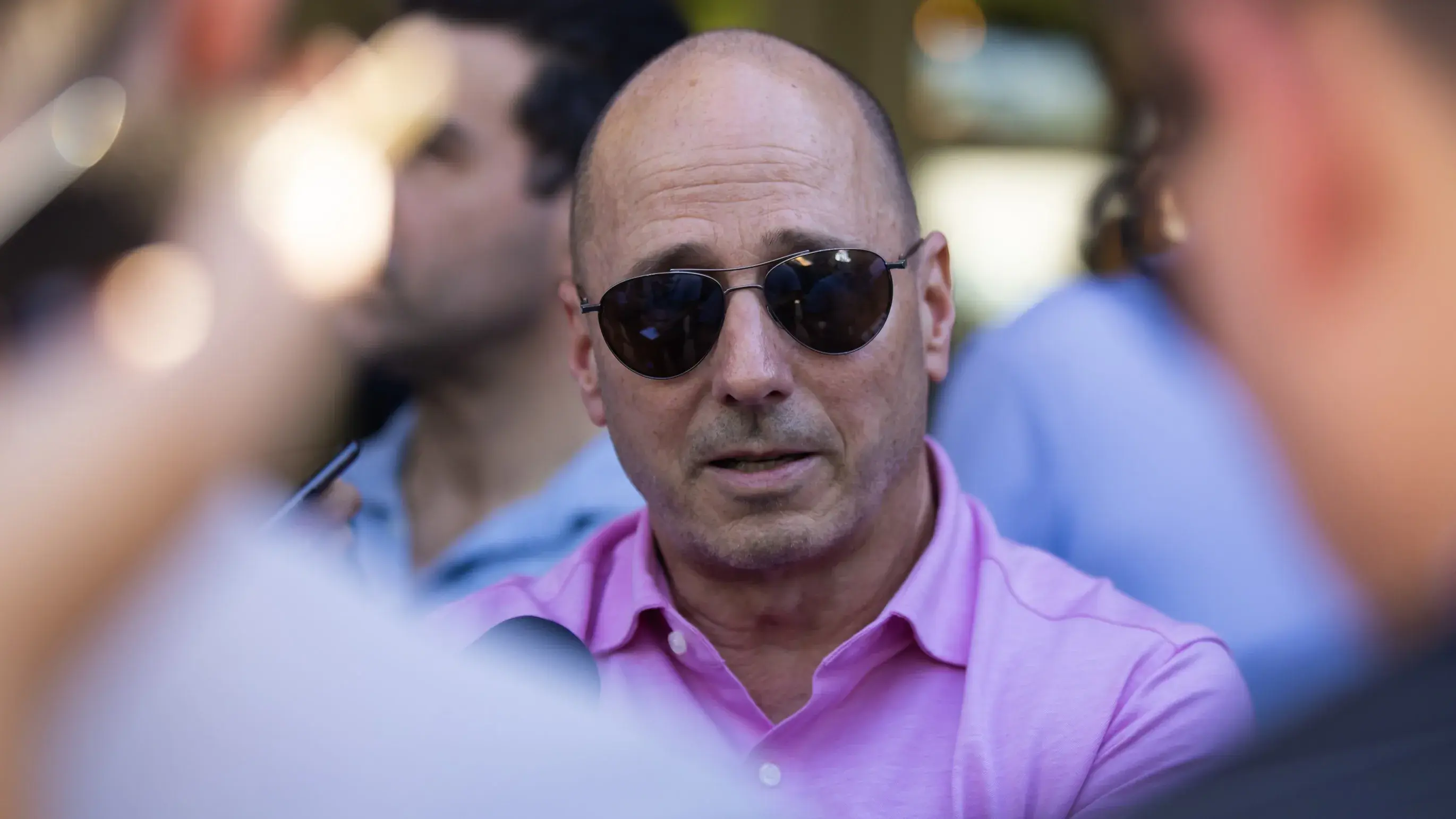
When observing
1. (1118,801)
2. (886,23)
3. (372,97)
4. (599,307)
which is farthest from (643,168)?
(1118,801)

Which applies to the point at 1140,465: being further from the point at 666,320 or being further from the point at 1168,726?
the point at 666,320

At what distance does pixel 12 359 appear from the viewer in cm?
87

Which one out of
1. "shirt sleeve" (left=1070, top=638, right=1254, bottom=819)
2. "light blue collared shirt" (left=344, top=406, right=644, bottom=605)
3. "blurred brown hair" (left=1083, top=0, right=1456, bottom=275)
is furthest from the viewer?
"light blue collared shirt" (left=344, top=406, right=644, bottom=605)

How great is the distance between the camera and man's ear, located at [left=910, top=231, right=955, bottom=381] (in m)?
1.79

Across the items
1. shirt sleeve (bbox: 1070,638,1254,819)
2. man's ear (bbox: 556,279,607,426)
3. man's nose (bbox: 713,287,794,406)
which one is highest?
man's nose (bbox: 713,287,794,406)

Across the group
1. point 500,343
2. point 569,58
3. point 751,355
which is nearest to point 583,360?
point 500,343

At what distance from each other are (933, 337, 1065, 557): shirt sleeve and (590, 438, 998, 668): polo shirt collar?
21 centimetres

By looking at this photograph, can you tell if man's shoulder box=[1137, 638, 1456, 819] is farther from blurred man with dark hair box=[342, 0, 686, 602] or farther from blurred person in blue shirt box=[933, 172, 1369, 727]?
blurred man with dark hair box=[342, 0, 686, 602]

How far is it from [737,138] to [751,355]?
295mm

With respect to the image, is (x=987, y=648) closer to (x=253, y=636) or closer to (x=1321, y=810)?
(x=1321, y=810)

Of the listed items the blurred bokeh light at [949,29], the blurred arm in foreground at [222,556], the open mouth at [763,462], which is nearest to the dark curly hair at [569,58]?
the blurred bokeh light at [949,29]

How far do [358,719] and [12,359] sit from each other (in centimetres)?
31

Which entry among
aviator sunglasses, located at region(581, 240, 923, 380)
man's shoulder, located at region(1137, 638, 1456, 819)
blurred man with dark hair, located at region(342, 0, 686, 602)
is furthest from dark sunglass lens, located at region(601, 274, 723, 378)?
man's shoulder, located at region(1137, 638, 1456, 819)

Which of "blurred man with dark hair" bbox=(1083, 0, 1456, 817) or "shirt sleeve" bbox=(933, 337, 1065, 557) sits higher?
"blurred man with dark hair" bbox=(1083, 0, 1456, 817)
